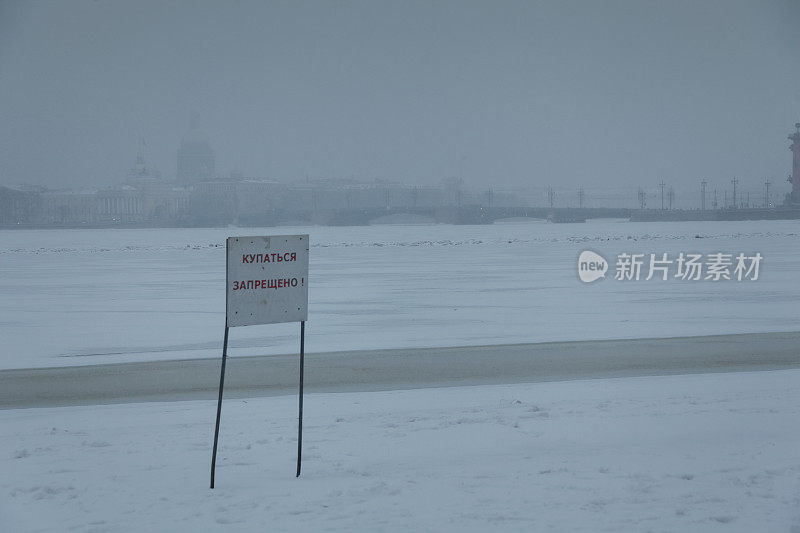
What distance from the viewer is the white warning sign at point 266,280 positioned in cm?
711

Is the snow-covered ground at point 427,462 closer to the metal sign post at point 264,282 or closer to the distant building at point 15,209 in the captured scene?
the metal sign post at point 264,282

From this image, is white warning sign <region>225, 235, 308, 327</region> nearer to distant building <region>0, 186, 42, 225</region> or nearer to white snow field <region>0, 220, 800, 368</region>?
white snow field <region>0, 220, 800, 368</region>

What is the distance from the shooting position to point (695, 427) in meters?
9.16

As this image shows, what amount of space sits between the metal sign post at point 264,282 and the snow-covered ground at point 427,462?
68cm

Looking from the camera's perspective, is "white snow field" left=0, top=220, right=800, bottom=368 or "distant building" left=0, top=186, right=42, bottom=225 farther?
"distant building" left=0, top=186, right=42, bottom=225

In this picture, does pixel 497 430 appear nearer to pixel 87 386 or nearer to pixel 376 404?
pixel 376 404

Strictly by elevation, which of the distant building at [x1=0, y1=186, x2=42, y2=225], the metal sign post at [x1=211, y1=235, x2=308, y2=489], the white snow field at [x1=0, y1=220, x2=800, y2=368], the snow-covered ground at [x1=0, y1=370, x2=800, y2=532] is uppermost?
the distant building at [x1=0, y1=186, x2=42, y2=225]

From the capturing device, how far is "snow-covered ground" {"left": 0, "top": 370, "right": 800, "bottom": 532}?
663 centimetres

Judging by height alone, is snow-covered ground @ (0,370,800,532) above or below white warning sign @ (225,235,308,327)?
below

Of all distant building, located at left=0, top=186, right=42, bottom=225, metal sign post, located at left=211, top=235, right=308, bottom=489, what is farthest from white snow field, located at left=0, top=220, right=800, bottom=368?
distant building, located at left=0, top=186, right=42, bottom=225

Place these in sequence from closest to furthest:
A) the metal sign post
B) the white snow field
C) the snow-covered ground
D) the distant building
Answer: the snow-covered ground < the metal sign post < the white snow field < the distant building

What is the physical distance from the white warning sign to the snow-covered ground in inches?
55.2

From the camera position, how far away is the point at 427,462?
802 centimetres

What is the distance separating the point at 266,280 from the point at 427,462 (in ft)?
7.14
